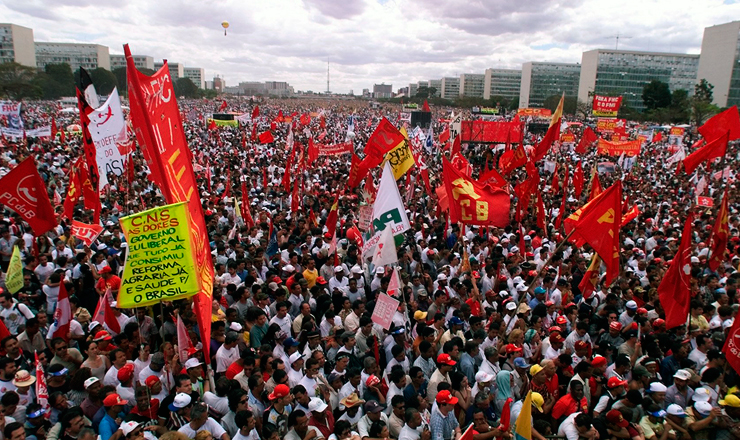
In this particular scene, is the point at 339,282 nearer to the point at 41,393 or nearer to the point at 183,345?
the point at 183,345

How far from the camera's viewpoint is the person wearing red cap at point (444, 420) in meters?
4.20

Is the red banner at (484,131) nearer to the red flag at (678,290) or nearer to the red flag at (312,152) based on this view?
the red flag at (312,152)

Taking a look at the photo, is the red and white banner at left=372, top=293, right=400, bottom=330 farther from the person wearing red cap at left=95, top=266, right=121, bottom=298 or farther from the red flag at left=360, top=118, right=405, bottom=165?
the red flag at left=360, top=118, right=405, bottom=165

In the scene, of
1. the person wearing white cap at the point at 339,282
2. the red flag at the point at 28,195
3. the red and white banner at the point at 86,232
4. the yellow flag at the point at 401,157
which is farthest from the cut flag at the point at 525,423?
the yellow flag at the point at 401,157

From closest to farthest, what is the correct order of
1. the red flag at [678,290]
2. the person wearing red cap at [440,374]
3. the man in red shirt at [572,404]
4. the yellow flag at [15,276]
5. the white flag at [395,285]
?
the man in red shirt at [572,404]
the person wearing red cap at [440,374]
the red flag at [678,290]
the white flag at [395,285]
the yellow flag at [15,276]

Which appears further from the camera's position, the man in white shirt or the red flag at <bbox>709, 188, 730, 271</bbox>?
the red flag at <bbox>709, 188, 730, 271</bbox>

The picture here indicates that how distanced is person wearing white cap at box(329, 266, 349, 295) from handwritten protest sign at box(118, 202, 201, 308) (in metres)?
3.80

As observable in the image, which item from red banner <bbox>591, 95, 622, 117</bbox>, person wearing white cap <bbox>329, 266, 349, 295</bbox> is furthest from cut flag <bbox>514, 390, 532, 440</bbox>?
red banner <bbox>591, 95, 622, 117</bbox>

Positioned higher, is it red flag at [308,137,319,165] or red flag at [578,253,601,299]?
red flag at [308,137,319,165]

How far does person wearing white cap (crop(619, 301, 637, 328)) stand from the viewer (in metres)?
6.50

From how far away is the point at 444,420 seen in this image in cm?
428

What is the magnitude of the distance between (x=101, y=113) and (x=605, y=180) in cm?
1807

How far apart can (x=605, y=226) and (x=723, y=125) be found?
799cm

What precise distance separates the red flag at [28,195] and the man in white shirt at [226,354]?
4.06 metres
